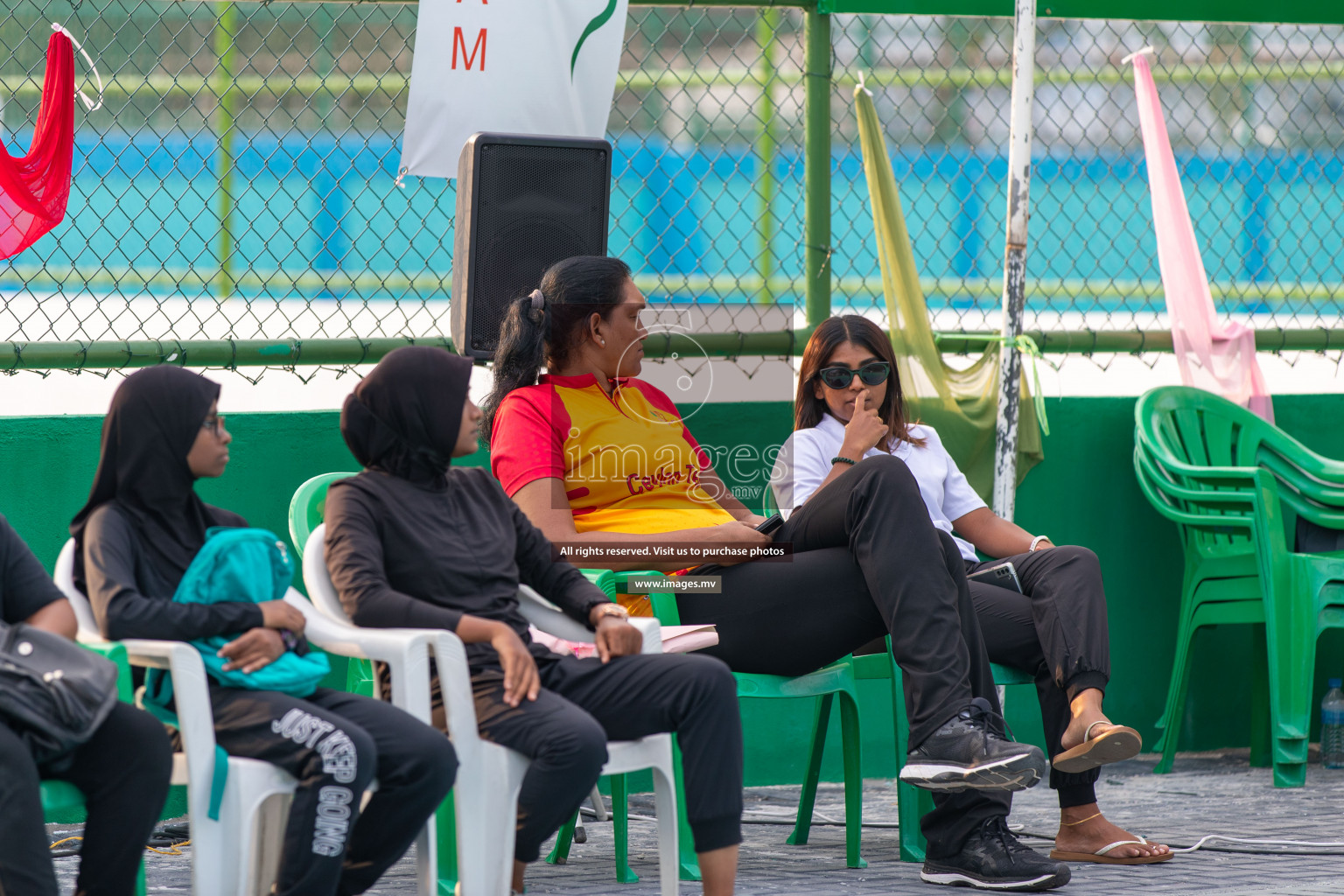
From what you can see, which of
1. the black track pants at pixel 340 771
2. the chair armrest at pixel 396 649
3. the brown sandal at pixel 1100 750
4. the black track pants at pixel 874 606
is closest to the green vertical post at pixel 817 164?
the black track pants at pixel 874 606

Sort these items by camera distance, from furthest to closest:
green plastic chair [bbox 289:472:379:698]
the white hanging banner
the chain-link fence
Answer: the chain-link fence, the white hanging banner, green plastic chair [bbox 289:472:379:698]

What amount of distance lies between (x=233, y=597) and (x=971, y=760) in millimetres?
1393

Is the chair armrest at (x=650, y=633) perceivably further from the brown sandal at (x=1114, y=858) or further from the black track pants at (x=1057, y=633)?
the brown sandal at (x=1114, y=858)

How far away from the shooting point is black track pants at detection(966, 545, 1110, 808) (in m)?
3.34

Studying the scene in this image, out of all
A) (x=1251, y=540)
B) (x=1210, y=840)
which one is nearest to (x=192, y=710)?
(x=1210, y=840)

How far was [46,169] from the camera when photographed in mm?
3607

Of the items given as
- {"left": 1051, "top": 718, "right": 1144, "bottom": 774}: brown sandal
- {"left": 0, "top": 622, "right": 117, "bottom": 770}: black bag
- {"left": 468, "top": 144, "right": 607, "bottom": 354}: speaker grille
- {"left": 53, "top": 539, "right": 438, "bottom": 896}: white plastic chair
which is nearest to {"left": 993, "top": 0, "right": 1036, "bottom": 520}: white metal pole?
{"left": 1051, "top": 718, "right": 1144, "bottom": 774}: brown sandal

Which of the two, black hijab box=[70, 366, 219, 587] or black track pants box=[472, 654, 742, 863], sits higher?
black hijab box=[70, 366, 219, 587]

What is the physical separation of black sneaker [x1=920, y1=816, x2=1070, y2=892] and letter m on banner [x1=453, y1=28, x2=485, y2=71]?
2135mm

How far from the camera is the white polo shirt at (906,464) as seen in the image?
12.0ft

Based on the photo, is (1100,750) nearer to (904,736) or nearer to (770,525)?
(904,736)

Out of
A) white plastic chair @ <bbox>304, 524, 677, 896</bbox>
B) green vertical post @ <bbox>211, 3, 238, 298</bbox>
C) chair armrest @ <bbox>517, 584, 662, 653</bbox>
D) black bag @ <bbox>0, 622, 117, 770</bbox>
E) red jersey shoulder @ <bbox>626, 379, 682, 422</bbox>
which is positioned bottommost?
white plastic chair @ <bbox>304, 524, 677, 896</bbox>

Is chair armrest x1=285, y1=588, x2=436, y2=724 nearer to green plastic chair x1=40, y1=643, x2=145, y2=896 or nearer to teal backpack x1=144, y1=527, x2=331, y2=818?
teal backpack x1=144, y1=527, x2=331, y2=818

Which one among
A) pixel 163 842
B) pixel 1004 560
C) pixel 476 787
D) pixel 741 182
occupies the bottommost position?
pixel 163 842
